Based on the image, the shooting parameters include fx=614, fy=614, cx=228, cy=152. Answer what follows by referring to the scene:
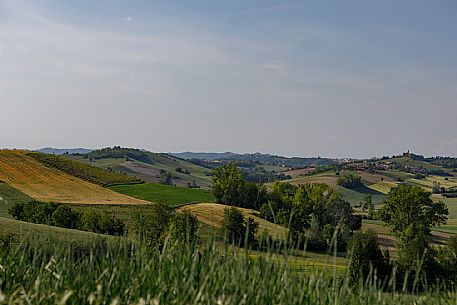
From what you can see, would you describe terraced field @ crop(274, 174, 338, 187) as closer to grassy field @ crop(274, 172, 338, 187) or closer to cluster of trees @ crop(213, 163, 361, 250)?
grassy field @ crop(274, 172, 338, 187)

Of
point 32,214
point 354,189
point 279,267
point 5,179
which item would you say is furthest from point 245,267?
point 354,189

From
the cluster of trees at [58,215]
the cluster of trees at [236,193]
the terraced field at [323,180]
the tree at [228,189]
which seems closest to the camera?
the cluster of trees at [58,215]

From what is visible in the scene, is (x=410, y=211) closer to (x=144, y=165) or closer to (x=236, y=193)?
(x=236, y=193)

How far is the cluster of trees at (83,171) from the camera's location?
79.4 m

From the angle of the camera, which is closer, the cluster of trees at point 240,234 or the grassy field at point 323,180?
the cluster of trees at point 240,234

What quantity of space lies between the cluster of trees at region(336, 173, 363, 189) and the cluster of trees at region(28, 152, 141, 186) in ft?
133

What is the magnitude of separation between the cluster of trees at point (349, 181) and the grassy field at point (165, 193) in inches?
1355

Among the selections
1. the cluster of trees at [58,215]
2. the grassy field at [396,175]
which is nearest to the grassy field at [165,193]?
the cluster of trees at [58,215]

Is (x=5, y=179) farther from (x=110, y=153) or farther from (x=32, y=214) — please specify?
(x=110, y=153)

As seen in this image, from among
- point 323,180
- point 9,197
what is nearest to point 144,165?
point 323,180

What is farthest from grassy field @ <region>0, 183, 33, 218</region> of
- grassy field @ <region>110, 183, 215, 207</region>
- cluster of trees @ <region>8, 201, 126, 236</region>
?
grassy field @ <region>110, 183, 215, 207</region>

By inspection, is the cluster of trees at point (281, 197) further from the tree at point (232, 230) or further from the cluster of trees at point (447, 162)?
the cluster of trees at point (447, 162)

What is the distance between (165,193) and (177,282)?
77.1 metres

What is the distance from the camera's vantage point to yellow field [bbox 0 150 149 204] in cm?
6341
